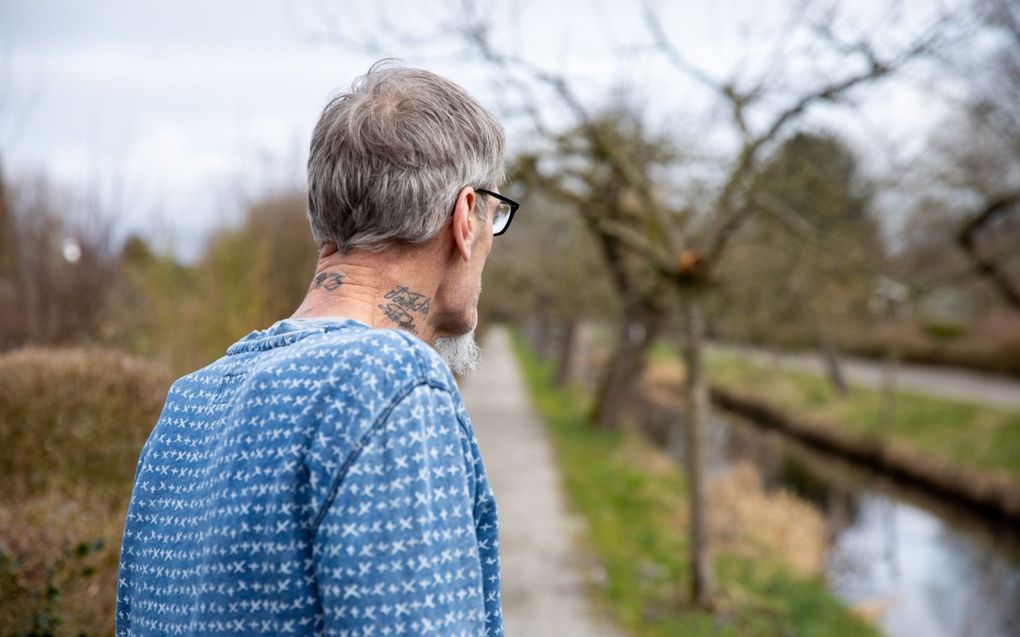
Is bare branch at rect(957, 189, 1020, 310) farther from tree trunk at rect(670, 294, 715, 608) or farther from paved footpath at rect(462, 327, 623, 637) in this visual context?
paved footpath at rect(462, 327, 623, 637)

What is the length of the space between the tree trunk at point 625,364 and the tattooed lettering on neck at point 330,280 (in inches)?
584

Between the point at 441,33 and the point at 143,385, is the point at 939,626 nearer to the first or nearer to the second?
the point at 441,33

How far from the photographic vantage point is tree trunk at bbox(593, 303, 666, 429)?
16.5 metres

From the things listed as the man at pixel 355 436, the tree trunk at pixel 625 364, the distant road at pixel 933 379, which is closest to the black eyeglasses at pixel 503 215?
the man at pixel 355 436

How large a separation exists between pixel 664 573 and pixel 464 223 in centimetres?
709

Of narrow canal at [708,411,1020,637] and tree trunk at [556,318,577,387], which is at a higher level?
tree trunk at [556,318,577,387]

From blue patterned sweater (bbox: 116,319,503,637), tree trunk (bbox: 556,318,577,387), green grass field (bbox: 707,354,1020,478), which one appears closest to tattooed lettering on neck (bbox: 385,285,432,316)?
blue patterned sweater (bbox: 116,319,503,637)

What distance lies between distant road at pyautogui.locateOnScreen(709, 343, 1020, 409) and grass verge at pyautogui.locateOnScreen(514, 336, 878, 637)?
264 inches

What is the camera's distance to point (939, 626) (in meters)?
9.18

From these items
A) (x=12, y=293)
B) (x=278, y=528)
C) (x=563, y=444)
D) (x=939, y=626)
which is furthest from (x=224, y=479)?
(x=563, y=444)

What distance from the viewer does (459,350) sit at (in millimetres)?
1708

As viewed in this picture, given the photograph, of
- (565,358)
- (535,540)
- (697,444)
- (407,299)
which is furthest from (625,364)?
(407,299)

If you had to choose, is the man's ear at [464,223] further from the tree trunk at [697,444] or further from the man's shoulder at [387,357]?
the tree trunk at [697,444]

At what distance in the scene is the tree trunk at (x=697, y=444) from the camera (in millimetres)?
6812
